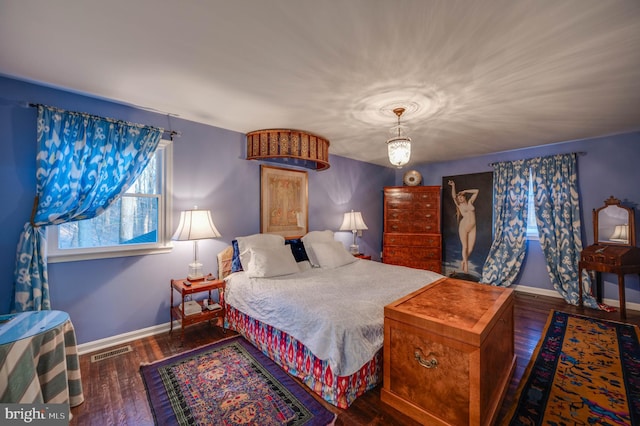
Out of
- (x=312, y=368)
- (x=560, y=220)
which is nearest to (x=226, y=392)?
(x=312, y=368)

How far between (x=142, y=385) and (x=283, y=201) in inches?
98.3

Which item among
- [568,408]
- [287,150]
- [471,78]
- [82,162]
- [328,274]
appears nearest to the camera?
[568,408]

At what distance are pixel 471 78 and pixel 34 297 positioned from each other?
12.7 feet

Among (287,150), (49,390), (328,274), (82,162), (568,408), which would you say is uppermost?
(287,150)

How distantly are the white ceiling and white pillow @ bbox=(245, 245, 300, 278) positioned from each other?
1.50 meters

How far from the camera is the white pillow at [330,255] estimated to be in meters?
3.24

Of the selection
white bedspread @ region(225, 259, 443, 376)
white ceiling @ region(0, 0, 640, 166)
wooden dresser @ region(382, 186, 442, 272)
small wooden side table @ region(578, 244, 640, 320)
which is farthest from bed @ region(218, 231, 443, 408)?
small wooden side table @ region(578, 244, 640, 320)

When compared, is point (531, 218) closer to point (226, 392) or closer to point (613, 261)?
point (613, 261)

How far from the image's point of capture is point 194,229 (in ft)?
8.73

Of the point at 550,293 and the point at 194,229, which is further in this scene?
the point at 550,293

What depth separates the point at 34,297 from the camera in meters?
2.04

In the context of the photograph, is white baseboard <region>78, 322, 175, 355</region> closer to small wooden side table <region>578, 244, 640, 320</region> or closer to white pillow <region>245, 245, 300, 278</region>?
white pillow <region>245, 245, 300, 278</region>

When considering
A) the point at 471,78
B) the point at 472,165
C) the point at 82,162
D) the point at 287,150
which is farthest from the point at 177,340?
the point at 472,165

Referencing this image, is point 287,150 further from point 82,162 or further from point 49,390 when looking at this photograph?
point 49,390
